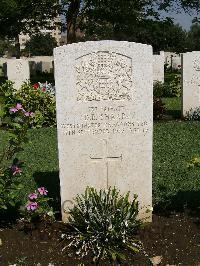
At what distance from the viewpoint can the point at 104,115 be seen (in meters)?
4.47

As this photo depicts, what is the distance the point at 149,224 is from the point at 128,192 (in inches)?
16.6

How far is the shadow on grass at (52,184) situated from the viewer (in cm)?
539

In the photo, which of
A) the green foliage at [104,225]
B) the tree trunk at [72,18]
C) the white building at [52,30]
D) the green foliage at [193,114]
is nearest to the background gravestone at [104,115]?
the green foliage at [104,225]

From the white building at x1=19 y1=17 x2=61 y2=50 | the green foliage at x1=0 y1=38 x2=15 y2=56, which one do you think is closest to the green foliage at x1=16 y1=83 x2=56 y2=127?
the white building at x1=19 y1=17 x2=61 y2=50

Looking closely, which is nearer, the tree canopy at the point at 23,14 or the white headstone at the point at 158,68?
the white headstone at the point at 158,68

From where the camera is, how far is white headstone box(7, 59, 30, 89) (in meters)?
15.2

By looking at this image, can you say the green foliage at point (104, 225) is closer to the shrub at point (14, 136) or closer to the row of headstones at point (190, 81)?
the shrub at point (14, 136)

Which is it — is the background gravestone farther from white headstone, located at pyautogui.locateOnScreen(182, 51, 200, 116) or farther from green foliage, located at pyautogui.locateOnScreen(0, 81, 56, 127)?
white headstone, located at pyautogui.locateOnScreen(182, 51, 200, 116)

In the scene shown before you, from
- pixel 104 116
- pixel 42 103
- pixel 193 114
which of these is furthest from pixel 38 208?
pixel 193 114

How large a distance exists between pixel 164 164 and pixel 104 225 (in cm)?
312

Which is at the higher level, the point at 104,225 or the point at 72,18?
the point at 72,18

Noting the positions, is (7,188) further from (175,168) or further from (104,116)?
(175,168)

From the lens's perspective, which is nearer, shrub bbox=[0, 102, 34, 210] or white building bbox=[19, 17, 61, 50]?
shrub bbox=[0, 102, 34, 210]

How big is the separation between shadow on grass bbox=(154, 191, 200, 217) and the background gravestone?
0.68m
